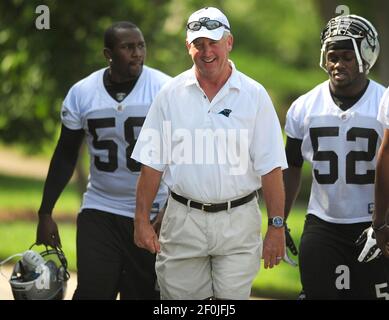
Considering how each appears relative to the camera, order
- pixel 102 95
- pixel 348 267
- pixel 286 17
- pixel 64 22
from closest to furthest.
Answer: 1. pixel 348 267
2. pixel 102 95
3. pixel 64 22
4. pixel 286 17

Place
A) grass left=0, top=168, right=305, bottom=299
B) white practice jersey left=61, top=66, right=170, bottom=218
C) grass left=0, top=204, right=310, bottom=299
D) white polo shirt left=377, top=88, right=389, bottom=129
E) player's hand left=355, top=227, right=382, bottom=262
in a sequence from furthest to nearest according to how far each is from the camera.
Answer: grass left=0, top=168, right=305, bottom=299 → grass left=0, top=204, right=310, bottom=299 → white practice jersey left=61, top=66, right=170, bottom=218 → player's hand left=355, top=227, right=382, bottom=262 → white polo shirt left=377, top=88, right=389, bottom=129

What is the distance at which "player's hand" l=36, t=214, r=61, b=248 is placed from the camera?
7.44m

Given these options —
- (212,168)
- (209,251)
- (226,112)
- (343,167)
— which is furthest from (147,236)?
(343,167)

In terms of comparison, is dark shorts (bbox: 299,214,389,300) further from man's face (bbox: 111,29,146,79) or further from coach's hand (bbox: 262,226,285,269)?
man's face (bbox: 111,29,146,79)

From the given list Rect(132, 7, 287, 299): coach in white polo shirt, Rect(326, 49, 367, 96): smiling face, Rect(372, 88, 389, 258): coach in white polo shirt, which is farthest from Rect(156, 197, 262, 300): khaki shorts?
Rect(326, 49, 367, 96): smiling face

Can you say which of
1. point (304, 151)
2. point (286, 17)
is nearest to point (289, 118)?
point (304, 151)

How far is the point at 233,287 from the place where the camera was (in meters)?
6.45

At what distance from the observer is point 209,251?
649 centimetres

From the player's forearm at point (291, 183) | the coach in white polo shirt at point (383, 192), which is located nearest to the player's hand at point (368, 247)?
the coach in white polo shirt at point (383, 192)

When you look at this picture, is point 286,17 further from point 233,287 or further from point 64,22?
point 233,287

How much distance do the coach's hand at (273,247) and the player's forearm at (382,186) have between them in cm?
56

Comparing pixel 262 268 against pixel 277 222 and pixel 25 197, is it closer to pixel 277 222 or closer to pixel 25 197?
pixel 277 222

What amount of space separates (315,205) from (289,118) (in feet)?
1.90

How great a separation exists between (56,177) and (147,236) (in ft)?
4.13
